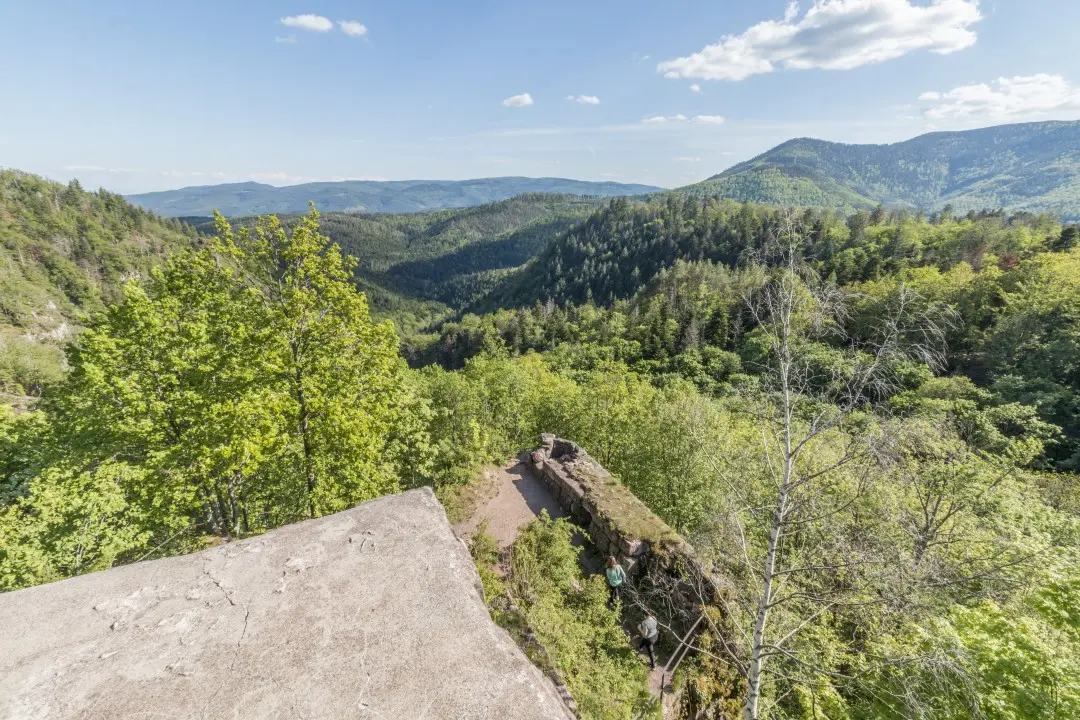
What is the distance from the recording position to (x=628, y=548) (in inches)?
517

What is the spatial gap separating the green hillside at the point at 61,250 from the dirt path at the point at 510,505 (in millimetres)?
75629

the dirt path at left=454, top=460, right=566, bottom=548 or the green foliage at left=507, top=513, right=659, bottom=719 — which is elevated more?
the green foliage at left=507, top=513, right=659, bottom=719

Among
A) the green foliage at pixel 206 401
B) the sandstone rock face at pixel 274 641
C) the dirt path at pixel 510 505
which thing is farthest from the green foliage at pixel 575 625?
the sandstone rock face at pixel 274 641

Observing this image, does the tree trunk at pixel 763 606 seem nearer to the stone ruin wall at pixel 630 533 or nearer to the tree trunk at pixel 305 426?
the stone ruin wall at pixel 630 533

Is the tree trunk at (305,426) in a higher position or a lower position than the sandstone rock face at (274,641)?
lower

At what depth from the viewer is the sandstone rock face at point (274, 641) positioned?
313 cm

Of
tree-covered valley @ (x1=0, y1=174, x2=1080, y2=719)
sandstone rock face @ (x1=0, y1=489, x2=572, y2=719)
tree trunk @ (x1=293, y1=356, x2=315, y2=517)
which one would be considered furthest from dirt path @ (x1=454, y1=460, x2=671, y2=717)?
sandstone rock face @ (x1=0, y1=489, x2=572, y2=719)

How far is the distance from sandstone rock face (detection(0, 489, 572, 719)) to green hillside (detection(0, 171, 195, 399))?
271 ft

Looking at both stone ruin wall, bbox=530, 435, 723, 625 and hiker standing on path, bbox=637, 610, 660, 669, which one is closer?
hiker standing on path, bbox=637, 610, 660, 669

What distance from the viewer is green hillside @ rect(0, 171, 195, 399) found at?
3307 inches

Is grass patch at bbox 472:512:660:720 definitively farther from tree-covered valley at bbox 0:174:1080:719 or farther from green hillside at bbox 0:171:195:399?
green hillside at bbox 0:171:195:399

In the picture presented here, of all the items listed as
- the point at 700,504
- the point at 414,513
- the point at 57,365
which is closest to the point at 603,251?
the point at 57,365

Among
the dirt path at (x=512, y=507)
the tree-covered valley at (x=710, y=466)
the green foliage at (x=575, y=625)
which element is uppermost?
the tree-covered valley at (x=710, y=466)

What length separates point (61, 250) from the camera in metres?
112
